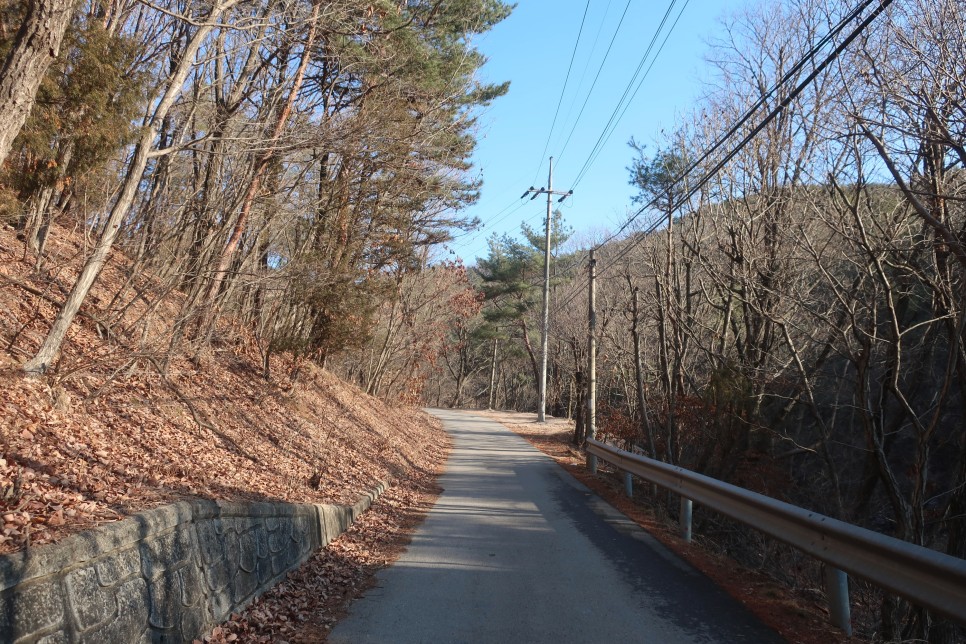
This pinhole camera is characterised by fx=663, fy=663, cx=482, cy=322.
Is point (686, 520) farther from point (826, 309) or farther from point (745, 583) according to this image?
point (826, 309)

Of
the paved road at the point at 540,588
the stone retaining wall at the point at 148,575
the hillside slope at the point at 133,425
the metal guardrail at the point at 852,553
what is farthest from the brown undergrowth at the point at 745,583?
the hillside slope at the point at 133,425

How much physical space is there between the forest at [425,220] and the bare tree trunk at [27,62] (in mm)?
20

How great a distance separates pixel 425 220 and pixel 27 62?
15722 millimetres

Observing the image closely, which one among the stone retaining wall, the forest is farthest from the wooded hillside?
the stone retaining wall

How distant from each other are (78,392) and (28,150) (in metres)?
4.15

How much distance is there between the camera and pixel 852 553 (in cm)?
491

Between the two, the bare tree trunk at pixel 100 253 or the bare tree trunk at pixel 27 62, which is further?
the bare tree trunk at pixel 100 253

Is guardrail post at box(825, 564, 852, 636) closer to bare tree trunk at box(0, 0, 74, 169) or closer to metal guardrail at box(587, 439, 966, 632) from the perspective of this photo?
metal guardrail at box(587, 439, 966, 632)

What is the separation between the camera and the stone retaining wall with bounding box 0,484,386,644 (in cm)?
319

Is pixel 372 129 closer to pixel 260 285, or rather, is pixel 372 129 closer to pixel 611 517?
pixel 260 285

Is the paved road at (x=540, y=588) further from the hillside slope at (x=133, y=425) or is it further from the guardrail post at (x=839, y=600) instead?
the hillside slope at (x=133, y=425)

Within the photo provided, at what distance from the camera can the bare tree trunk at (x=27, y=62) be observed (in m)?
5.91

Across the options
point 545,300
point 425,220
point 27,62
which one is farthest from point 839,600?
point 545,300

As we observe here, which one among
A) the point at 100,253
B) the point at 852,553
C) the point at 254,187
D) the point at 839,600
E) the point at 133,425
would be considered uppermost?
the point at 254,187
